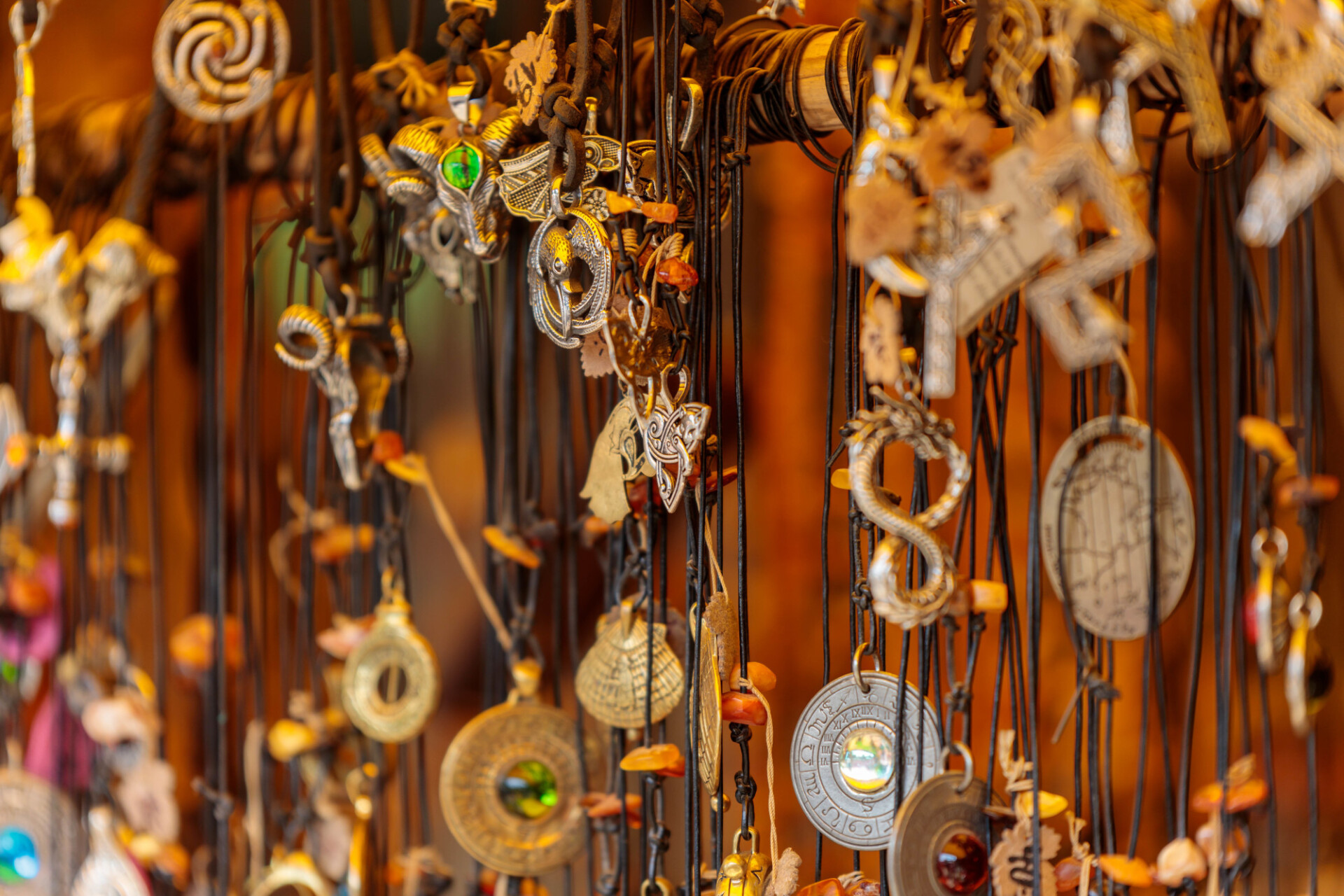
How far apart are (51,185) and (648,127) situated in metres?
0.55

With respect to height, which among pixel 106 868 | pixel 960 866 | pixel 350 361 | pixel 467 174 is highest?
pixel 467 174

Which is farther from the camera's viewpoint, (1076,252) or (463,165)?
(463,165)

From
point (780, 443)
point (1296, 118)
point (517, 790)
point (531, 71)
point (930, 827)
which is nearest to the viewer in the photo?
point (1296, 118)

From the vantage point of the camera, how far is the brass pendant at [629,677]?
719mm

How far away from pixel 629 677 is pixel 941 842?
0.22 meters

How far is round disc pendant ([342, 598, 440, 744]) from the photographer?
0.80 m

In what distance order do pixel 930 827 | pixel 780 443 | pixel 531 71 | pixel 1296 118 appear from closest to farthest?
pixel 1296 118
pixel 930 827
pixel 531 71
pixel 780 443

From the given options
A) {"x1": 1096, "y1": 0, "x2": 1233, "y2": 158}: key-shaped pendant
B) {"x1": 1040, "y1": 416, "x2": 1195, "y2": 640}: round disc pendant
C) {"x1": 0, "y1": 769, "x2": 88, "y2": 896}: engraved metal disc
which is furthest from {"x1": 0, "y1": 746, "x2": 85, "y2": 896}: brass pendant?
{"x1": 1096, "y1": 0, "x2": 1233, "y2": 158}: key-shaped pendant

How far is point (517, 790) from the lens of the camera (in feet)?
2.57

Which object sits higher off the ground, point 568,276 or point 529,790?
point 568,276

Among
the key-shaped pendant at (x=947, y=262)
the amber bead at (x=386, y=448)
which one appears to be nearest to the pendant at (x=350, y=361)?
the amber bead at (x=386, y=448)

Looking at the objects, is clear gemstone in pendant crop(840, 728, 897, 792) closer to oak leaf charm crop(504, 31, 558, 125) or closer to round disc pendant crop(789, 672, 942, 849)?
round disc pendant crop(789, 672, 942, 849)

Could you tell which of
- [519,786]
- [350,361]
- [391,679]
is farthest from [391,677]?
[350,361]

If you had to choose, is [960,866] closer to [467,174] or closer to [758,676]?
[758,676]
